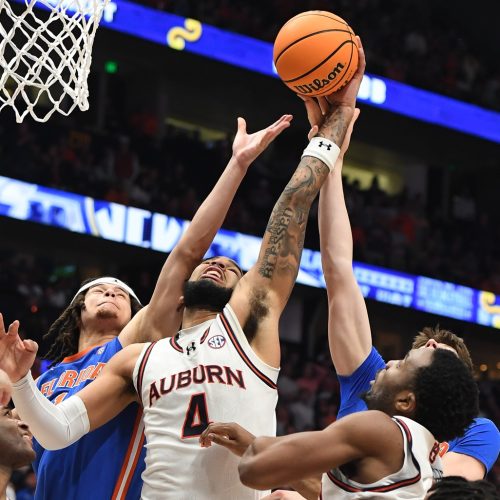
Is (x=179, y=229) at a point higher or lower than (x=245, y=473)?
higher

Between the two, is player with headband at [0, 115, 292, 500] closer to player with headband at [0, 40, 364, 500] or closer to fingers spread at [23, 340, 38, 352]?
player with headband at [0, 40, 364, 500]

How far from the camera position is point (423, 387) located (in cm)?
262

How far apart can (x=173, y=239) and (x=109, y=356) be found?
8.03 meters

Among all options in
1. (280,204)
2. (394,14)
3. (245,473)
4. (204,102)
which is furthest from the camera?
(394,14)

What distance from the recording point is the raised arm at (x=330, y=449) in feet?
8.13

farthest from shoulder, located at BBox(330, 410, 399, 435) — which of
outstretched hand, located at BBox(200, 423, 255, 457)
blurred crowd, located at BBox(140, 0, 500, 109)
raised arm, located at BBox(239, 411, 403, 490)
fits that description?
blurred crowd, located at BBox(140, 0, 500, 109)

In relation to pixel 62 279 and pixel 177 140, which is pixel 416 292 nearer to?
pixel 177 140

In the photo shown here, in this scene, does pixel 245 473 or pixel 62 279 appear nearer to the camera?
pixel 245 473

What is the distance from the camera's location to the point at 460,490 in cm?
233

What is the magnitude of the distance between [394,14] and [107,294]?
44.6 feet

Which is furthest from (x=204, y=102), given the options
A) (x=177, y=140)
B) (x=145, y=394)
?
(x=145, y=394)

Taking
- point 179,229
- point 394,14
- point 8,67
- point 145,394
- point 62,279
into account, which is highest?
point 394,14

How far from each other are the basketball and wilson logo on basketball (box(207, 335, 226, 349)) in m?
0.97

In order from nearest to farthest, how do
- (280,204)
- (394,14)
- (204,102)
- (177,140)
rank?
(280,204) < (177,140) < (204,102) < (394,14)
